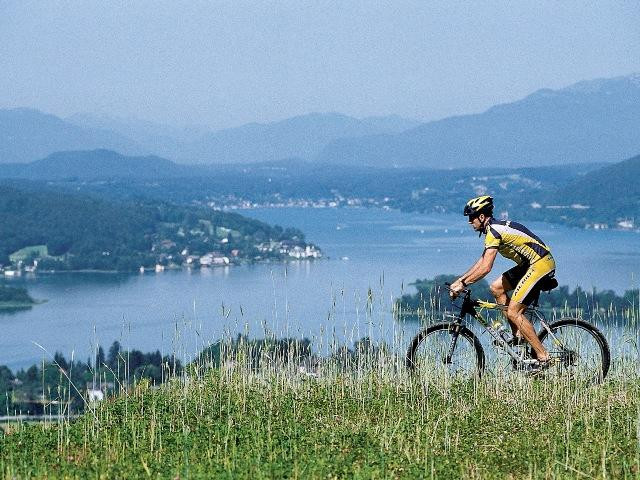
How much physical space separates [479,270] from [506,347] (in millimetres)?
776

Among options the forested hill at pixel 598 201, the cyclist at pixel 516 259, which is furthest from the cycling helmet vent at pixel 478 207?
the forested hill at pixel 598 201

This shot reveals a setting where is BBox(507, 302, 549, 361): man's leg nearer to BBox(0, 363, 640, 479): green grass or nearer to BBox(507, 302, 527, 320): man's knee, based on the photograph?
BBox(507, 302, 527, 320): man's knee

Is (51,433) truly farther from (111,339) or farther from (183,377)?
(111,339)

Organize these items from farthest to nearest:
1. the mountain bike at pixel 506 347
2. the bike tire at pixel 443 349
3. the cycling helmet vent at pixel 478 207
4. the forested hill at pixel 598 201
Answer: the forested hill at pixel 598 201, the bike tire at pixel 443 349, the mountain bike at pixel 506 347, the cycling helmet vent at pixel 478 207

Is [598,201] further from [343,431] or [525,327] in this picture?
[343,431]

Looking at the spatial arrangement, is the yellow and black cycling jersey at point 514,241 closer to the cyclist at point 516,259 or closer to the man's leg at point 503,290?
the cyclist at point 516,259

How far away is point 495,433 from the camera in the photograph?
24.1ft

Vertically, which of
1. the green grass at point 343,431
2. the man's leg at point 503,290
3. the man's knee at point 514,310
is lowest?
the green grass at point 343,431

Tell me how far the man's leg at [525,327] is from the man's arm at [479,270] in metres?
0.38

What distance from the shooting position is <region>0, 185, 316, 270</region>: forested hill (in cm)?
12731

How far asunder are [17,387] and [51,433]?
31.5m

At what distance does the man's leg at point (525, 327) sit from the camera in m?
9.04

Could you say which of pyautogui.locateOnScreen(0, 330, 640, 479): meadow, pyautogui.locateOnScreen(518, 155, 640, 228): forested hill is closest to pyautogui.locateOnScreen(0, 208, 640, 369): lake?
pyautogui.locateOnScreen(518, 155, 640, 228): forested hill

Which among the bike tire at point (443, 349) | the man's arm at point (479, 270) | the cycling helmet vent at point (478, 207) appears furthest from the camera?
the bike tire at point (443, 349)
